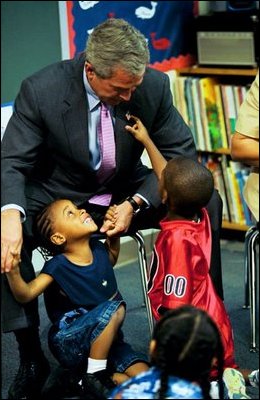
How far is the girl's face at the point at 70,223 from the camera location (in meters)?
2.86

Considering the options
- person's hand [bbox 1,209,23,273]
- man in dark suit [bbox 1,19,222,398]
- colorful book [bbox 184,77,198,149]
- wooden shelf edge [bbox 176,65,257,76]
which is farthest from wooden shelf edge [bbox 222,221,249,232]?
person's hand [bbox 1,209,23,273]

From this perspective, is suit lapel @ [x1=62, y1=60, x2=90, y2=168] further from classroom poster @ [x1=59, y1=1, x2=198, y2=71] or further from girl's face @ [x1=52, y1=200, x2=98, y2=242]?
A: classroom poster @ [x1=59, y1=1, x2=198, y2=71]

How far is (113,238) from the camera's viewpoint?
302 cm

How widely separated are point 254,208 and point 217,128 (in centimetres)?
153

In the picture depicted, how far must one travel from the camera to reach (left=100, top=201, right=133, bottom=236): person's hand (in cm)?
295

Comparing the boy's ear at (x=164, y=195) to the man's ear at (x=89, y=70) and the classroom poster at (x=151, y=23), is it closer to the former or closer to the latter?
the man's ear at (x=89, y=70)

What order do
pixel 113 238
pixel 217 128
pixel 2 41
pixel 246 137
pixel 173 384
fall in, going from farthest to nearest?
pixel 217 128 < pixel 2 41 < pixel 113 238 < pixel 246 137 < pixel 173 384

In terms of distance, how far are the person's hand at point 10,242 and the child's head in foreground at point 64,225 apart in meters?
0.17

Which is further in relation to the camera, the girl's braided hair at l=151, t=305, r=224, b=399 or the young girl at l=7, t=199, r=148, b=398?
the young girl at l=7, t=199, r=148, b=398

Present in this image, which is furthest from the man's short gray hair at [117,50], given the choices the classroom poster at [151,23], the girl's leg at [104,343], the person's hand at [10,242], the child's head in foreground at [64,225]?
the classroom poster at [151,23]

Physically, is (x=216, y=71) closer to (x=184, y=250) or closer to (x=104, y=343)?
(x=184, y=250)

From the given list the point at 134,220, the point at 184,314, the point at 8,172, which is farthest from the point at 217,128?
the point at 184,314

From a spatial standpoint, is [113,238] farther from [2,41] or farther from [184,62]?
[184,62]

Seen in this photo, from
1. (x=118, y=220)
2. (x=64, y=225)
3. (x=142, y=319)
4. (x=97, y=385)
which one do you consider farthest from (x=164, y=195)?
(x=142, y=319)
